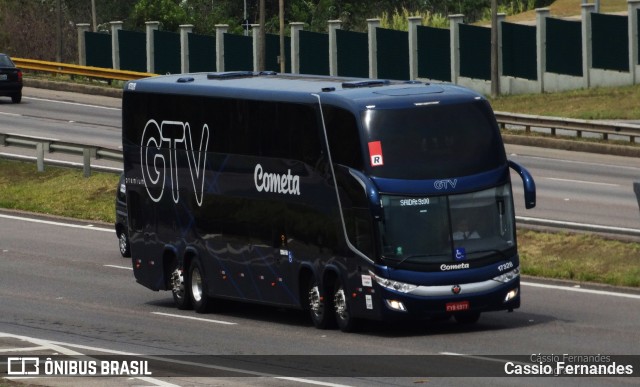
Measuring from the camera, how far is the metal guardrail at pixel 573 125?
40656 millimetres

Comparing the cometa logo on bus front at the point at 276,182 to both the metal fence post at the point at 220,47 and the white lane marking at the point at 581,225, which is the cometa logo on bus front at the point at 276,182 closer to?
the white lane marking at the point at 581,225

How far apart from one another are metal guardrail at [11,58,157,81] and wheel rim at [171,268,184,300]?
112ft

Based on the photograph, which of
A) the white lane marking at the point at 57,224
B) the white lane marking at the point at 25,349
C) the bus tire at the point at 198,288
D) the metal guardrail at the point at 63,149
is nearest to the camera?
the white lane marking at the point at 25,349

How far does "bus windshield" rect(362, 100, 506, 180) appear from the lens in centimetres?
1877

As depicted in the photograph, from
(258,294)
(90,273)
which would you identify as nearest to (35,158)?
(90,273)

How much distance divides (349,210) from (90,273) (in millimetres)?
9275

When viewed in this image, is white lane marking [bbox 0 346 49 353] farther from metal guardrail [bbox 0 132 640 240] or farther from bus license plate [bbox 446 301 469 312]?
metal guardrail [bbox 0 132 640 240]

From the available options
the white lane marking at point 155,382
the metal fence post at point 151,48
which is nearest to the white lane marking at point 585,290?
the white lane marking at point 155,382

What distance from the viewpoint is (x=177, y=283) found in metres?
23.1

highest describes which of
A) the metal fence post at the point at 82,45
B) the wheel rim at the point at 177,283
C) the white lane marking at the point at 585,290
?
the metal fence post at the point at 82,45

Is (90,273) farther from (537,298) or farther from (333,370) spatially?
(333,370)

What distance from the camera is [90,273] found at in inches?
1067

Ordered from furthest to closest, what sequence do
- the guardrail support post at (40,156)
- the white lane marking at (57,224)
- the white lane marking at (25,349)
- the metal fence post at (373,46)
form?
the metal fence post at (373,46)
the guardrail support post at (40,156)
the white lane marking at (57,224)
the white lane marking at (25,349)

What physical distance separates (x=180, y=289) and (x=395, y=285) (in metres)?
5.45
